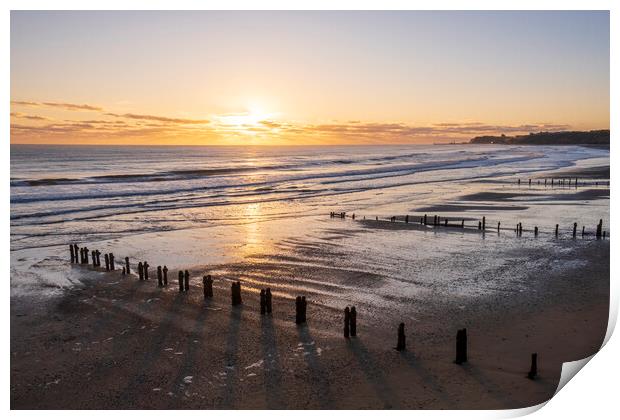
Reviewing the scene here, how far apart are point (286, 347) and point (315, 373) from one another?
1.48m

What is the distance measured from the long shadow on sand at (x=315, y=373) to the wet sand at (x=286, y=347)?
0.03m

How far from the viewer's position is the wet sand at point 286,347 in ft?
34.3

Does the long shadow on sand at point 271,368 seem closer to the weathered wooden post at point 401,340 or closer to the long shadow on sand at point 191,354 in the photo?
the long shadow on sand at point 191,354

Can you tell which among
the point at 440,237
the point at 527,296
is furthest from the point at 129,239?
the point at 527,296

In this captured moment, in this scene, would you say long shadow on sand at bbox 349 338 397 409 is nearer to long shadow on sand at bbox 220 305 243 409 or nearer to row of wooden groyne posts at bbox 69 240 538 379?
row of wooden groyne posts at bbox 69 240 538 379

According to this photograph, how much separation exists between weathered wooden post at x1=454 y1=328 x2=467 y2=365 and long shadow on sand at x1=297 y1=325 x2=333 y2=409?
2.97 metres

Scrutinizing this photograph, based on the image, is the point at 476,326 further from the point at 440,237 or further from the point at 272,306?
the point at 440,237

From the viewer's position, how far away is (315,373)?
11203mm

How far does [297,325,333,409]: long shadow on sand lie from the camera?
10289mm

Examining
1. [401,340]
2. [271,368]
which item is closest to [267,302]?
[271,368]

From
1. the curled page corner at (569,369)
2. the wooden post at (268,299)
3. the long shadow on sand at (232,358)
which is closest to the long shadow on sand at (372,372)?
the long shadow on sand at (232,358)

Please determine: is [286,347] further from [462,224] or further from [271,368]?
[462,224]
